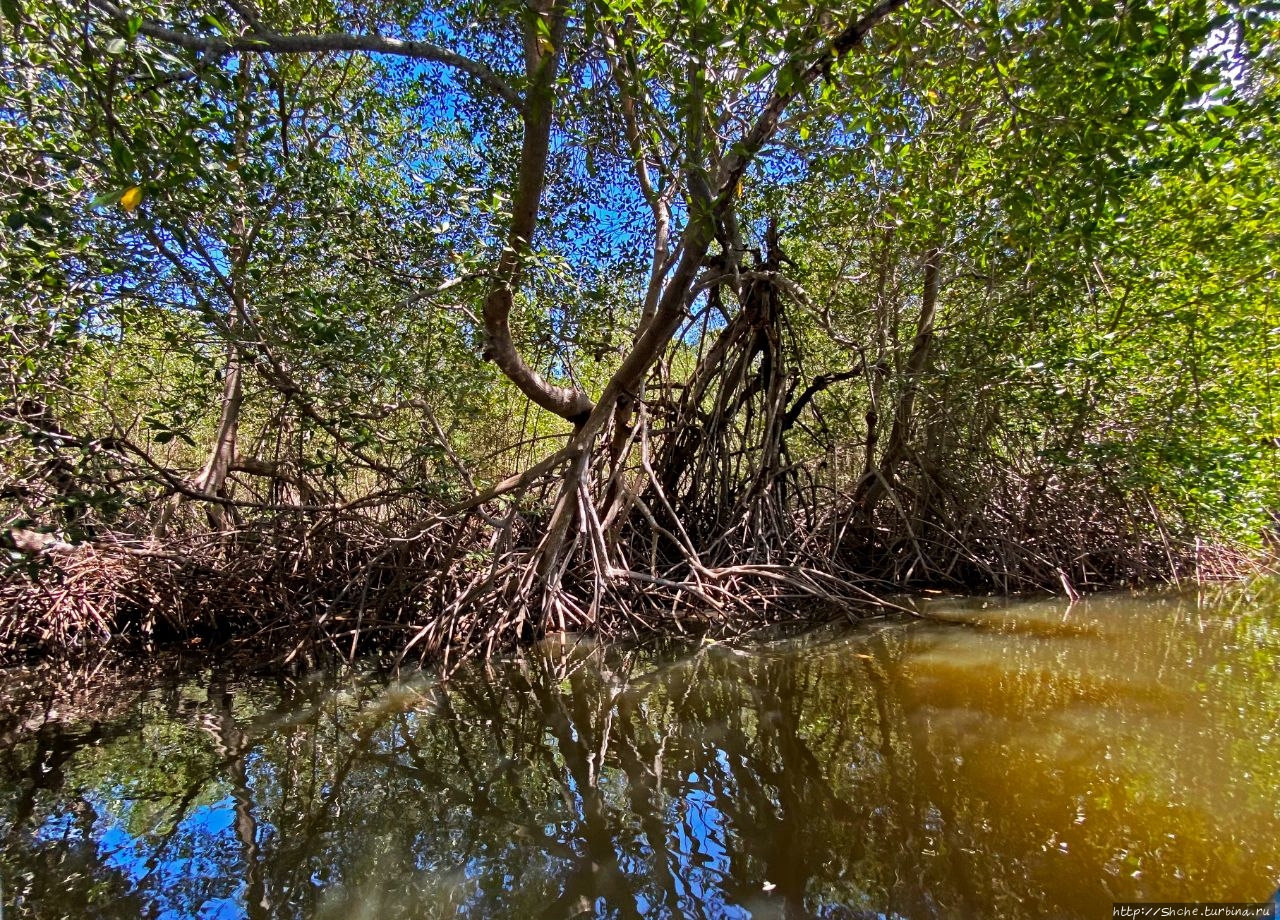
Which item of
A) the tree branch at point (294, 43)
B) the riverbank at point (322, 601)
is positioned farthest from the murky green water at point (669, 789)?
the tree branch at point (294, 43)

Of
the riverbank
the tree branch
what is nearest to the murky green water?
the riverbank

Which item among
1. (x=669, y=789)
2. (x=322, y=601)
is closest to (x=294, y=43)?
(x=322, y=601)

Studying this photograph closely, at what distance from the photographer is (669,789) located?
6.84 feet

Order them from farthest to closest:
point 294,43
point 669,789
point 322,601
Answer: point 322,601 → point 294,43 → point 669,789

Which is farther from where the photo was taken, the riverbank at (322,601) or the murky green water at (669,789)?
the riverbank at (322,601)

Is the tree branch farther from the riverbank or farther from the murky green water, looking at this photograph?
the riverbank

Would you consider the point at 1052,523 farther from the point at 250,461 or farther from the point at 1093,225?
the point at 250,461

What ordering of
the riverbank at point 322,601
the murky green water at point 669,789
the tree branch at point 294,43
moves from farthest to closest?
1. the riverbank at point 322,601
2. the tree branch at point 294,43
3. the murky green water at point 669,789

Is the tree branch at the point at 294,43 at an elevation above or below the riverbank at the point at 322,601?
above

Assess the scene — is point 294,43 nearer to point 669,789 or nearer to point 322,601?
point 322,601

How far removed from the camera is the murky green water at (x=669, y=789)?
1.59 m

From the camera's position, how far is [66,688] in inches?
131

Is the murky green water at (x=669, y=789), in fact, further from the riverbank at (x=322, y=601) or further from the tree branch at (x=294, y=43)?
the tree branch at (x=294, y=43)

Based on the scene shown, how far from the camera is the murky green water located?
1590mm
